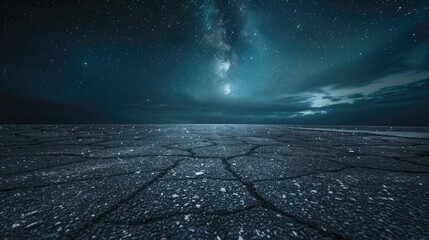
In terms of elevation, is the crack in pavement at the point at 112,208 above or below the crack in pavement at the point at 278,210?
below

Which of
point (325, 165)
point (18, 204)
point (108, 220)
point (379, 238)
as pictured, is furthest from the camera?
point (325, 165)

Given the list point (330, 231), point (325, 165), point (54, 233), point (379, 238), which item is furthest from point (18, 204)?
point (325, 165)

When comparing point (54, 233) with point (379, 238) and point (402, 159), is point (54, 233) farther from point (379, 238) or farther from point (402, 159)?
point (402, 159)

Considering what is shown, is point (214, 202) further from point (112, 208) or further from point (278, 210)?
point (112, 208)

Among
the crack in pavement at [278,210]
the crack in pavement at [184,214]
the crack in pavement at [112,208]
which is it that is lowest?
the crack in pavement at [112,208]

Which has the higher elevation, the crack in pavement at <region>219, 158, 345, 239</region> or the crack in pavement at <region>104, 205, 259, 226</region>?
the crack in pavement at <region>219, 158, 345, 239</region>

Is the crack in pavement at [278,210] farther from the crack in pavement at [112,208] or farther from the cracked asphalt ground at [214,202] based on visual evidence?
the crack in pavement at [112,208]

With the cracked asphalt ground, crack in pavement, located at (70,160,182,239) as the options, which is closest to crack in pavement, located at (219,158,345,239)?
the cracked asphalt ground

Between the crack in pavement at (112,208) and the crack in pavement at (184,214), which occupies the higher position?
the crack in pavement at (184,214)

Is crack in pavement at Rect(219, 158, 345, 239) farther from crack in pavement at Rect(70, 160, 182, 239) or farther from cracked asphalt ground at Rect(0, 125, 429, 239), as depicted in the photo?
crack in pavement at Rect(70, 160, 182, 239)

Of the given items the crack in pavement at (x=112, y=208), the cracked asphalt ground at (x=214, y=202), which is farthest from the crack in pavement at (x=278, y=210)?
the crack in pavement at (x=112, y=208)

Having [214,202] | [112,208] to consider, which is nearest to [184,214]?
[214,202]
